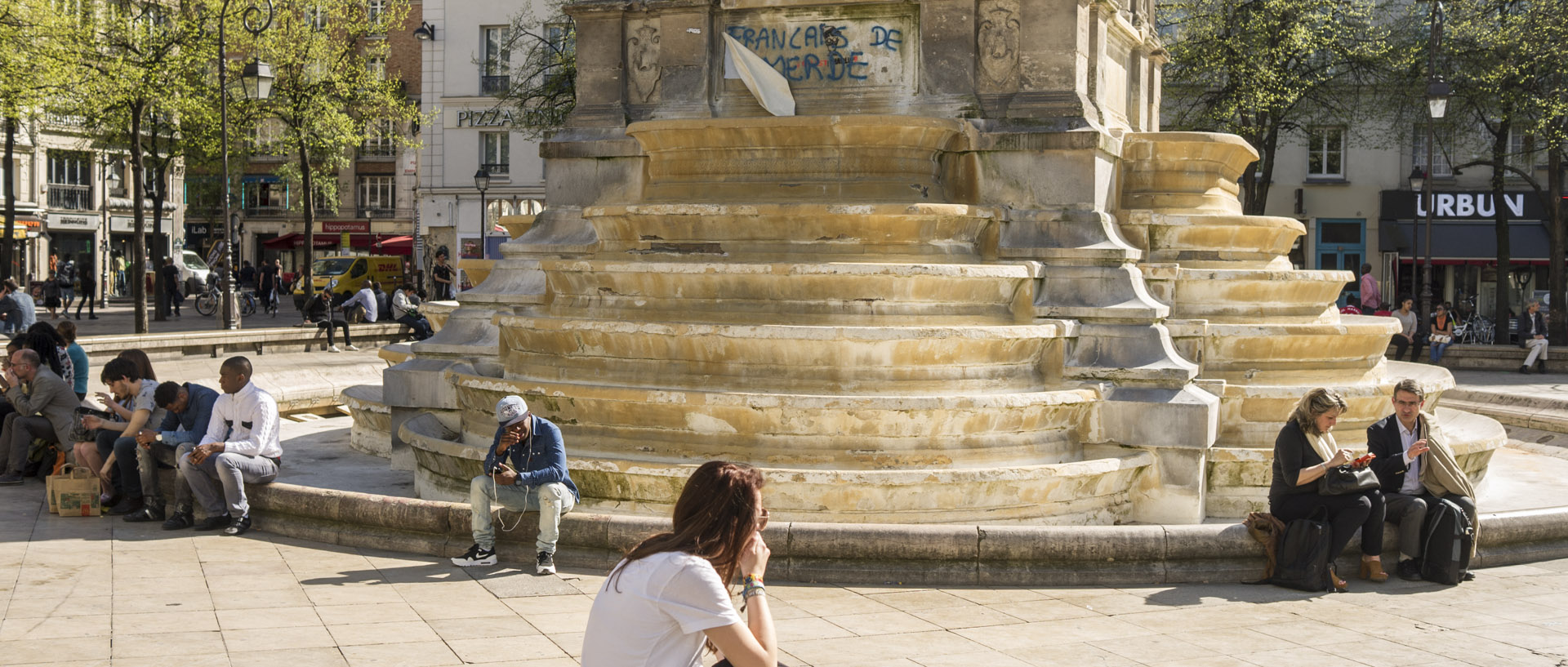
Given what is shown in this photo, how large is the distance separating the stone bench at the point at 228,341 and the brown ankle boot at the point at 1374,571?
54.0 ft

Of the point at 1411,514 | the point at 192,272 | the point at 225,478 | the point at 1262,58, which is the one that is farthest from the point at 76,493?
the point at 192,272

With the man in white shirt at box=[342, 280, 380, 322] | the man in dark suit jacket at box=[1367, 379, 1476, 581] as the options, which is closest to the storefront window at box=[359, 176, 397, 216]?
the man in white shirt at box=[342, 280, 380, 322]

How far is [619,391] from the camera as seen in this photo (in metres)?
9.08

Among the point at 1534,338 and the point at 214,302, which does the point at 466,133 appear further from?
the point at 1534,338

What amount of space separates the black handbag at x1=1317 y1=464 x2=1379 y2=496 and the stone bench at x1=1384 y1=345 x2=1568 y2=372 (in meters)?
17.6

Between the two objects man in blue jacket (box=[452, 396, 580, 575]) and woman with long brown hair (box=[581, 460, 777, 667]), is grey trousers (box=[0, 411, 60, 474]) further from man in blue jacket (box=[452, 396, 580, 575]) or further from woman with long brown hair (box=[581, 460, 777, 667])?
woman with long brown hair (box=[581, 460, 777, 667])

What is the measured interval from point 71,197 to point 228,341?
36679 mm

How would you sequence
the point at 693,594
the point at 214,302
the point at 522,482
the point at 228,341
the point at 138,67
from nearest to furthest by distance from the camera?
the point at 693,594 < the point at 522,482 < the point at 228,341 < the point at 138,67 < the point at 214,302

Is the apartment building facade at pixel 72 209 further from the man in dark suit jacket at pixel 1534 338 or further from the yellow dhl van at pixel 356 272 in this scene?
the man in dark suit jacket at pixel 1534 338

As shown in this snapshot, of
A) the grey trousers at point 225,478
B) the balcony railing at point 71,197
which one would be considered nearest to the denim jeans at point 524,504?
the grey trousers at point 225,478

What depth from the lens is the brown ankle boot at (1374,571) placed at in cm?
803

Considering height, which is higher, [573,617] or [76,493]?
[76,493]

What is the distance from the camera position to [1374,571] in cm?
804

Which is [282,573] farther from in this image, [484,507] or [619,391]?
[619,391]
